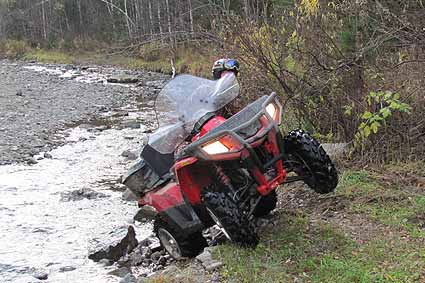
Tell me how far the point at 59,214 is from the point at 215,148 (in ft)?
15.4

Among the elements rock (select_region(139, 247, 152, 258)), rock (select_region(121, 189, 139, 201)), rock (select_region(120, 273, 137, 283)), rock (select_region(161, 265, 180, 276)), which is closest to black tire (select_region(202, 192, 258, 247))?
rock (select_region(161, 265, 180, 276))

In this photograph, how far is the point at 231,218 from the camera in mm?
5207

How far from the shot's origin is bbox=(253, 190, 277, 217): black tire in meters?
6.49

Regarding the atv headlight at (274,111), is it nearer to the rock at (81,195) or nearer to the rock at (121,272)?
the rock at (121,272)

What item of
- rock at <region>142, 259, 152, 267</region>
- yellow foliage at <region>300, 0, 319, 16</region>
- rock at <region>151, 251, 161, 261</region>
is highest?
yellow foliage at <region>300, 0, 319, 16</region>

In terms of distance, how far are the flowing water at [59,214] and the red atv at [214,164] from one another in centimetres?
115

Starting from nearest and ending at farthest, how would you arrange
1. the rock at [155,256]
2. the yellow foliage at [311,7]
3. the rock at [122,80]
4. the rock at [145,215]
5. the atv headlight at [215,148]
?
the atv headlight at [215,148] → the rock at [155,256] → the yellow foliage at [311,7] → the rock at [145,215] → the rock at [122,80]

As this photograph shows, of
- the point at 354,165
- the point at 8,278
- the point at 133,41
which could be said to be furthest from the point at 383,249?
the point at 133,41

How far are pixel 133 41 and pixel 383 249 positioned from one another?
541 centimetres

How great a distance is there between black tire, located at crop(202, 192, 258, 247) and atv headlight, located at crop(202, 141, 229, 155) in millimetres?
439

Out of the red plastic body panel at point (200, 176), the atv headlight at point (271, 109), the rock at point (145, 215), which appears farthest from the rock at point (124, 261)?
the atv headlight at point (271, 109)

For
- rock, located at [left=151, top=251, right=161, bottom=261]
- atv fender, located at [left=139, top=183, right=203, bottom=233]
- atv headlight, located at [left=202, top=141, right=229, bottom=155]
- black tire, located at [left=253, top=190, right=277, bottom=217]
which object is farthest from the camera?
rock, located at [left=151, top=251, right=161, bottom=261]

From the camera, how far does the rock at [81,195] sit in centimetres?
990

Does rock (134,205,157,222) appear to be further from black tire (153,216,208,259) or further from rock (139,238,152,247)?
black tire (153,216,208,259)
